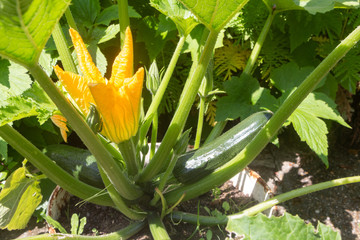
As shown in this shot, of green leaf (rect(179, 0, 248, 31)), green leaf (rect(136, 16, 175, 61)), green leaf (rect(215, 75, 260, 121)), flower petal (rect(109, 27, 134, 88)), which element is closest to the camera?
green leaf (rect(179, 0, 248, 31))

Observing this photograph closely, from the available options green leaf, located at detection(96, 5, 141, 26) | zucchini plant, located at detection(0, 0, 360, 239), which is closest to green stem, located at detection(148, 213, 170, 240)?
zucchini plant, located at detection(0, 0, 360, 239)

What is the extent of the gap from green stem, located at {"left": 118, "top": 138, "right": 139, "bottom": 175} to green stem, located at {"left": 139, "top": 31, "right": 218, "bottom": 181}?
3 centimetres

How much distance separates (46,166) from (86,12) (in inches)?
23.2

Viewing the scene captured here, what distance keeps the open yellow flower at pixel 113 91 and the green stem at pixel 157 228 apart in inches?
10.2

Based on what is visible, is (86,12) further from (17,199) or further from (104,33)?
→ (17,199)

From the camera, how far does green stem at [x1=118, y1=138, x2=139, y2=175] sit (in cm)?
94

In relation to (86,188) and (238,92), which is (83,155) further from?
(238,92)

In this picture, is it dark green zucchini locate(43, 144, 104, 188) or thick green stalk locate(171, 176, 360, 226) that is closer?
thick green stalk locate(171, 176, 360, 226)

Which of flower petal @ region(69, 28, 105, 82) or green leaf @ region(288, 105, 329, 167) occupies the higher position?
flower petal @ region(69, 28, 105, 82)

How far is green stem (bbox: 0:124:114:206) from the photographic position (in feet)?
2.86

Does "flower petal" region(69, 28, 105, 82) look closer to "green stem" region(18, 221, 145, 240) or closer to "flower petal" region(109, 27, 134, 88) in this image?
"flower petal" region(109, 27, 134, 88)

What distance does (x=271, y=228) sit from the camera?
0.73 m

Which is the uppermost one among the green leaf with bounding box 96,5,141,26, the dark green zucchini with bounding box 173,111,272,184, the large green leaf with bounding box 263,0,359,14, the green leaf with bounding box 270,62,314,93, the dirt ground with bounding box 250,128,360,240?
the large green leaf with bounding box 263,0,359,14

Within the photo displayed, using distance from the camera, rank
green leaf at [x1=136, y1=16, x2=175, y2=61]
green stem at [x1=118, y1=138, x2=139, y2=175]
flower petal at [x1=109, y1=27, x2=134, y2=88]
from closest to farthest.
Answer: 1. flower petal at [x1=109, y1=27, x2=134, y2=88]
2. green stem at [x1=118, y1=138, x2=139, y2=175]
3. green leaf at [x1=136, y1=16, x2=175, y2=61]
